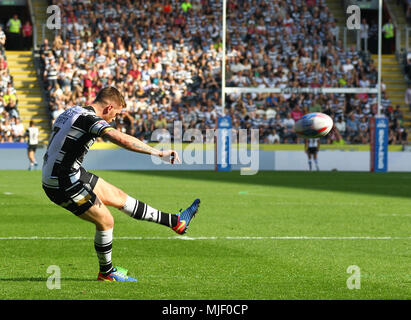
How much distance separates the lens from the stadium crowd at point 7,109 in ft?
112

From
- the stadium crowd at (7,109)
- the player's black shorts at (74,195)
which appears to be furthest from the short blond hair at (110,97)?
the stadium crowd at (7,109)

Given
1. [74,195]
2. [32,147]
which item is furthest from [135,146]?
[32,147]

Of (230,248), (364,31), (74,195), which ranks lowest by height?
(230,248)

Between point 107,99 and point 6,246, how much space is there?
151 inches

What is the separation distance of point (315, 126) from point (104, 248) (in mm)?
4335

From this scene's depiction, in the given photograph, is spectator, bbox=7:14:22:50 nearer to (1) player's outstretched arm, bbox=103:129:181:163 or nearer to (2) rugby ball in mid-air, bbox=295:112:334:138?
(2) rugby ball in mid-air, bbox=295:112:334:138

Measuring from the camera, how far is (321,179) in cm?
2827

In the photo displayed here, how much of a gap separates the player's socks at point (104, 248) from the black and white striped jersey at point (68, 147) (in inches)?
24.6

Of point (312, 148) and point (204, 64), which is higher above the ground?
point (204, 64)

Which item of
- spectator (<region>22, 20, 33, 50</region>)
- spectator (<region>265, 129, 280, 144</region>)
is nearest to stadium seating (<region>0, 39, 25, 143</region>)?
spectator (<region>22, 20, 33, 50</region>)

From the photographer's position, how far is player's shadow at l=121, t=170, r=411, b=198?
23861 millimetres

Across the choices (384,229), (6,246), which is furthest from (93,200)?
(384,229)

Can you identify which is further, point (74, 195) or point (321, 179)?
point (321, 179)

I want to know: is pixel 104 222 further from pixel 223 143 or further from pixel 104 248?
pixel 223 143
